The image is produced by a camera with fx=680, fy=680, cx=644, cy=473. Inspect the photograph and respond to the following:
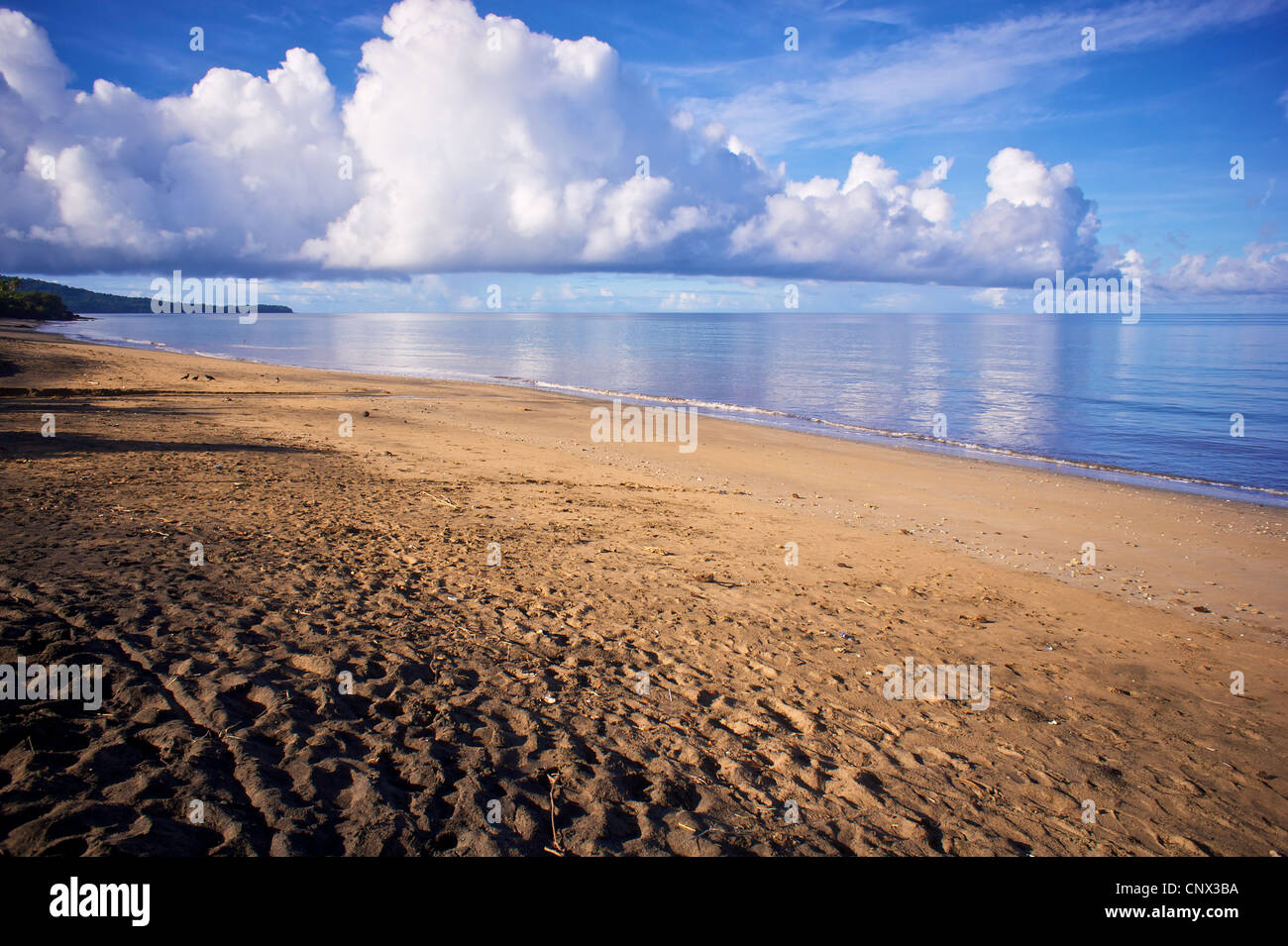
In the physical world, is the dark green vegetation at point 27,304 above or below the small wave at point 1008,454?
above

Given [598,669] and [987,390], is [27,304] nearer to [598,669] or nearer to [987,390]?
[987,390]

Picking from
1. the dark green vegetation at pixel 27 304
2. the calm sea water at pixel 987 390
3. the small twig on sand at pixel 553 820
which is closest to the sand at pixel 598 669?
the small twig on sand at pixel 553 820

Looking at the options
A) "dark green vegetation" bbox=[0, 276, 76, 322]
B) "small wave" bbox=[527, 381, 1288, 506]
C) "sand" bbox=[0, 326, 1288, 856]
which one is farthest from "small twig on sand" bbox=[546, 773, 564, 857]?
"dark green vegetation" bbox=[0, 276, 76, 322]

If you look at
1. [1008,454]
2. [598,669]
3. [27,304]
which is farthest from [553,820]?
[27,304]

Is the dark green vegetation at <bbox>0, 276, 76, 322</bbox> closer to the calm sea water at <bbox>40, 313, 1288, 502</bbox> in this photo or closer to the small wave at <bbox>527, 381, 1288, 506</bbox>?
the calm sea water at <bbox>40, 313, 1288, 502</bbox>

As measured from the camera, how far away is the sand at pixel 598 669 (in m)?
4.24

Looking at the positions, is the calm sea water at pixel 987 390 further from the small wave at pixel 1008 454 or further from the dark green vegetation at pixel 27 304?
the dark green vegetation at pixel 27 304

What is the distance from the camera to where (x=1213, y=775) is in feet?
18.0

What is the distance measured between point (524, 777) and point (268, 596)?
4.09 metres

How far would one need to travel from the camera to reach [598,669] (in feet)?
21.0

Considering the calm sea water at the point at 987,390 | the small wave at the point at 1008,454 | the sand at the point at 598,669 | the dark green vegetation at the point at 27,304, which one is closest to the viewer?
the sand at the point at 598,669

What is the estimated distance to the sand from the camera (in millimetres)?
4238
